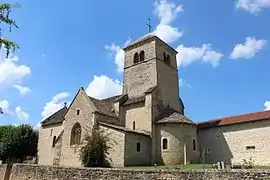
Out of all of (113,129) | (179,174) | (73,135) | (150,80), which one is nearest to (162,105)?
(150,80)

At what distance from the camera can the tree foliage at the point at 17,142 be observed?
1681 inches

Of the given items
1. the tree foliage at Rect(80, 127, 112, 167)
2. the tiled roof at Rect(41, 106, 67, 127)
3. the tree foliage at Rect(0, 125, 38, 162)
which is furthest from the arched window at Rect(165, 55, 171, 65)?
the tree foliage at Rect(0, 125, 38, 162)

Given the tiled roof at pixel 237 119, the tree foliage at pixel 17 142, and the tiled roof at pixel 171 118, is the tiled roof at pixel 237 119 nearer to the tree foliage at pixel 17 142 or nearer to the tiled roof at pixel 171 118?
the tiled roof at pixel 171 118

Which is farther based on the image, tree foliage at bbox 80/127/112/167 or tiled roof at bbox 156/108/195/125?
tiled roof at bbox 156/108/195/125

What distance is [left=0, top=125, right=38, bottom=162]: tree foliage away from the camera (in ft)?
140

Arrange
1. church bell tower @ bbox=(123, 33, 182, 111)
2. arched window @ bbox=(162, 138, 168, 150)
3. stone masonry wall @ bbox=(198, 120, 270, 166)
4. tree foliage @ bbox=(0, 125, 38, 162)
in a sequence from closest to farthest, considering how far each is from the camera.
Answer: stone masonry wall @ bbox=(198, 120, 270, 166)
arched window @ bbox=(162, 138, 168, 150)
church bell tower @ bbox=(123, 33, 182, 111)
tree foliage @ bbox=(0, 125, 38, 162)

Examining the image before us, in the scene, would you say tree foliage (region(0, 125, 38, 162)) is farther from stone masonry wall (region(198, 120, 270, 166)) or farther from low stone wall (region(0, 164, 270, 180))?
stone masonry wall (region(198, 120, 270, 166))

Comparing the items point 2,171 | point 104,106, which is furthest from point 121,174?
point 104,106

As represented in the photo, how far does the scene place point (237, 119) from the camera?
31.2 m

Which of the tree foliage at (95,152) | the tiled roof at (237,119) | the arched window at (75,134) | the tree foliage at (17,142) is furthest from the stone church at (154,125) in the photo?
the tree foliage at (17,142)

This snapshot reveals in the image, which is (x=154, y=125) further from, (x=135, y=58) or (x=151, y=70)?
(x=135, y=58)

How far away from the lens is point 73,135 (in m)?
33.5

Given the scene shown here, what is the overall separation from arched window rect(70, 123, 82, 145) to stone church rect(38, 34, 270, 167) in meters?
0.11

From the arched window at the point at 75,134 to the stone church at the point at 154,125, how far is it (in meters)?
0.11
